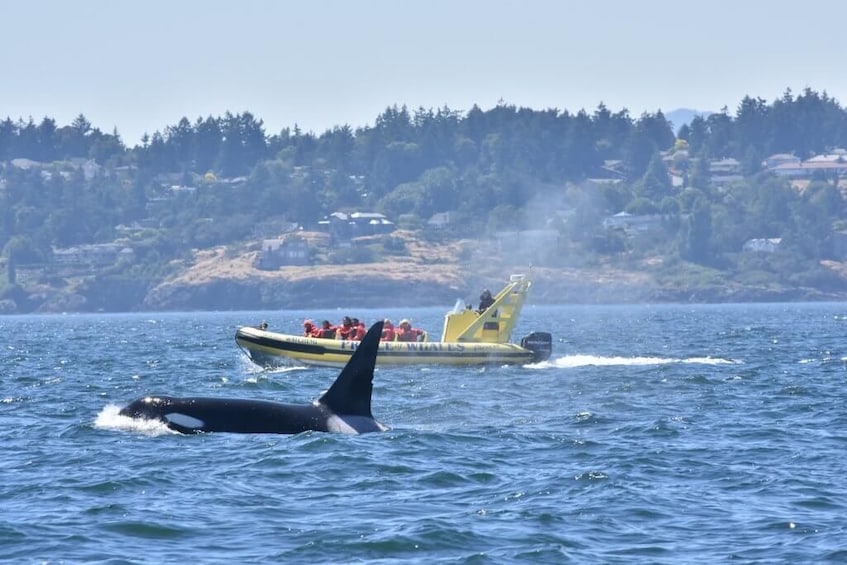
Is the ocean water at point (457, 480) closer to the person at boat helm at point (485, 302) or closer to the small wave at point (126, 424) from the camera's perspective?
the small wave at point (126, 424)

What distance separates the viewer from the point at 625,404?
36.2 metres

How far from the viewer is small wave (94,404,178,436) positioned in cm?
2878

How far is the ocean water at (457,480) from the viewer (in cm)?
1975

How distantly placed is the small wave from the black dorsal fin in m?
2.88


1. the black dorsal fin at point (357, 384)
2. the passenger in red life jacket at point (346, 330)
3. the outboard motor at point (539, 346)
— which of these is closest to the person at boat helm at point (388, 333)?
the passenger in red life jacket at point (346, 330)

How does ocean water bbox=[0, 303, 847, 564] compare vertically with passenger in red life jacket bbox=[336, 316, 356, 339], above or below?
below

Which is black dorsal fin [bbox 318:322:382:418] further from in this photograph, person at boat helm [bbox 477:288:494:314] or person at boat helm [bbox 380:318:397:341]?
person at boat helm [bbox 477:288:494:314]

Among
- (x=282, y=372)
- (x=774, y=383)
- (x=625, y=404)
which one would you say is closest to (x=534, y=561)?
(x=625, y=404)

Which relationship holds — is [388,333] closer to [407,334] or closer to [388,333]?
[388,333]

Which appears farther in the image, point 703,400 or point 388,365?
point 388,365

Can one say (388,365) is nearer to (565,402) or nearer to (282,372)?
(282,372)

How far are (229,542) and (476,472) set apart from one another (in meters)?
5.83

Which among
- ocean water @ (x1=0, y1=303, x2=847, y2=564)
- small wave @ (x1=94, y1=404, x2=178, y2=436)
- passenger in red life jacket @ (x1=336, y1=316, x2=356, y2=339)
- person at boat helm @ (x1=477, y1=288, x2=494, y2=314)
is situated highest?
person at boat helm @ (x1=477, y1=288, x2=494, y2=314)

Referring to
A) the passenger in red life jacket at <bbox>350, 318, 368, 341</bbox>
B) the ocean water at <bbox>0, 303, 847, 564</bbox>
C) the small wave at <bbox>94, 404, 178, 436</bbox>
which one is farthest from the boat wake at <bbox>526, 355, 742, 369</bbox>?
the small wave at <bbox>94, 404, 178, 436</bbox>
